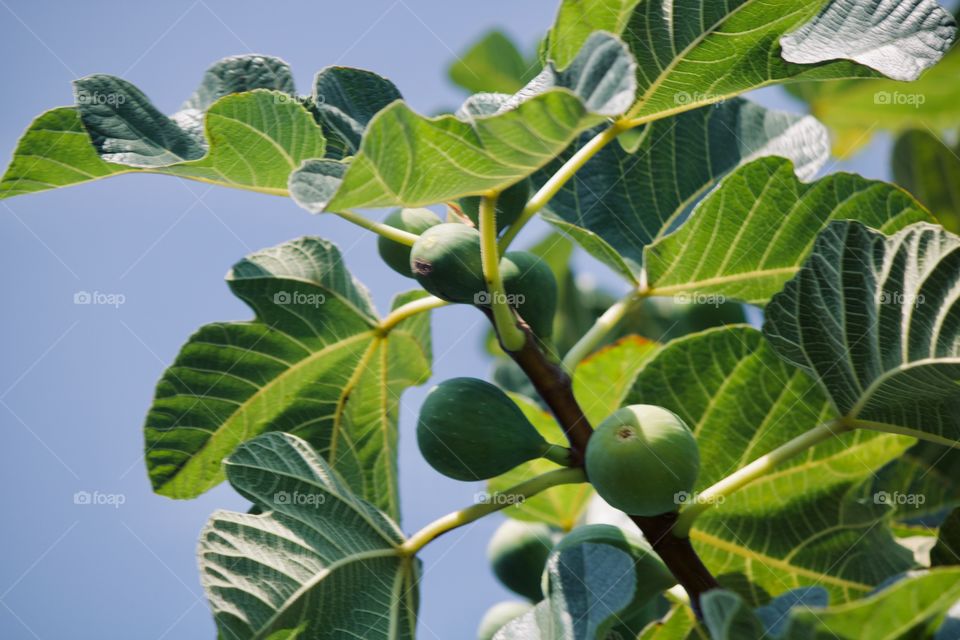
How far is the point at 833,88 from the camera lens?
3.03m

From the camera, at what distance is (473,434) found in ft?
4.24

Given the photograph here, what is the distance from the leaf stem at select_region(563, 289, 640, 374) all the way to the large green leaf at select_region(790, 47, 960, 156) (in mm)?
1525

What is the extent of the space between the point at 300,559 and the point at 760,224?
2.86ft

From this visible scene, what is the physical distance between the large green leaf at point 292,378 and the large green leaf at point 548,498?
1.04 feet

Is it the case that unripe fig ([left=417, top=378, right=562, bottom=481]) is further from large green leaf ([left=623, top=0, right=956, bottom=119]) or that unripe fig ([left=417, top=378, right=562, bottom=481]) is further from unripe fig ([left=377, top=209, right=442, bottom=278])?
large green leaf ([left=623, top=0, right=956, bottom=119])

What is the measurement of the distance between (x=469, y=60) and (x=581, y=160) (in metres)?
2.15

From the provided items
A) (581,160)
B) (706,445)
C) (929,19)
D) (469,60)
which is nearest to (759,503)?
(706,445)

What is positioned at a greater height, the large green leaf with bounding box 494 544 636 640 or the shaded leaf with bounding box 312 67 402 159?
the shaded leaf with bounding box 312 67 402 159

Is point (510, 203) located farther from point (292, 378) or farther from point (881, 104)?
point (881, 104)

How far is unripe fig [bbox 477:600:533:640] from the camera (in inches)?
82.2

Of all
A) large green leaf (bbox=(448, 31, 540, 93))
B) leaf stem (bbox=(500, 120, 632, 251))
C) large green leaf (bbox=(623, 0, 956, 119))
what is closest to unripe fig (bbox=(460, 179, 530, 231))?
leaf stem (bbox=(500, 120, 632, 251))

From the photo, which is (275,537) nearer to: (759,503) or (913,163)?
(759,503)

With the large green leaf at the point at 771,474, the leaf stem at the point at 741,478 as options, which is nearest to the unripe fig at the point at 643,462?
the leaf stem at the point at 741,478

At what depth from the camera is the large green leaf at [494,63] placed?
3.24m
